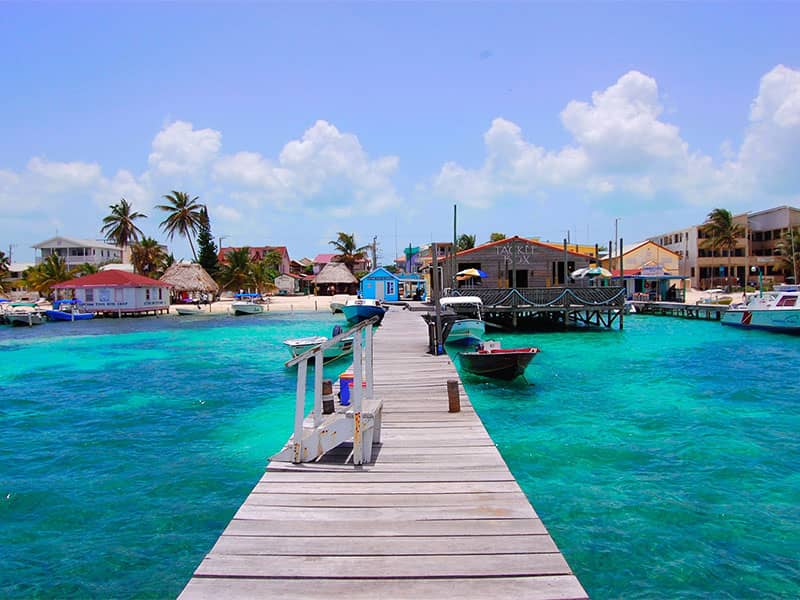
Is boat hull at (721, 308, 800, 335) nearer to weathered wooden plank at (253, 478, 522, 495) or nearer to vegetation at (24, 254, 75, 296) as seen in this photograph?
weathered wooden plank at (253, 478, 522, 495)

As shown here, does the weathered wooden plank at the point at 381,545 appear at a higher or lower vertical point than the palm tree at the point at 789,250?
lower

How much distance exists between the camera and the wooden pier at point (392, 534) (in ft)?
13.0

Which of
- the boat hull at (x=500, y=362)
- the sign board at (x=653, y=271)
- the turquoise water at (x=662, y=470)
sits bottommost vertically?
the turquoise water at (x=662, y=470)

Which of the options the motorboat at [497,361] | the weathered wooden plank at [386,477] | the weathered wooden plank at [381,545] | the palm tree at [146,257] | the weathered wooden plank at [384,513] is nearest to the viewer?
the weathered wooden plank at [381,545]

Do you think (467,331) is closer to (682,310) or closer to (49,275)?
(682,310)

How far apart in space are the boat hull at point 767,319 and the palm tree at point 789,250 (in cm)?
3000

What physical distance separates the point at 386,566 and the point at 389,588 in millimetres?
306

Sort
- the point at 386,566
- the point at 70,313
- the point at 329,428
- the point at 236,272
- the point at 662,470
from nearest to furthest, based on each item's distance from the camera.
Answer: the point at 386,566, the point at 329,428, the point at 662,470, the point at 70,313, the point at 236,272

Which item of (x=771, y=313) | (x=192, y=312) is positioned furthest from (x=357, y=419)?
(x=192, y=312)

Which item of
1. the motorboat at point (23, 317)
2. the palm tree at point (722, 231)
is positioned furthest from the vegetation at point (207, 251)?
the palm tree at point (722, 231)

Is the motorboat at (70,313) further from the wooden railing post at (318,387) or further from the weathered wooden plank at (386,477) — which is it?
the weathered wooden plank at (386,477)

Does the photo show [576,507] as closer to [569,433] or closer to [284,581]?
[569,433]

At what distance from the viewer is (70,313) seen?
52500 millimetres

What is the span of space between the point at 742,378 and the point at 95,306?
177ft
